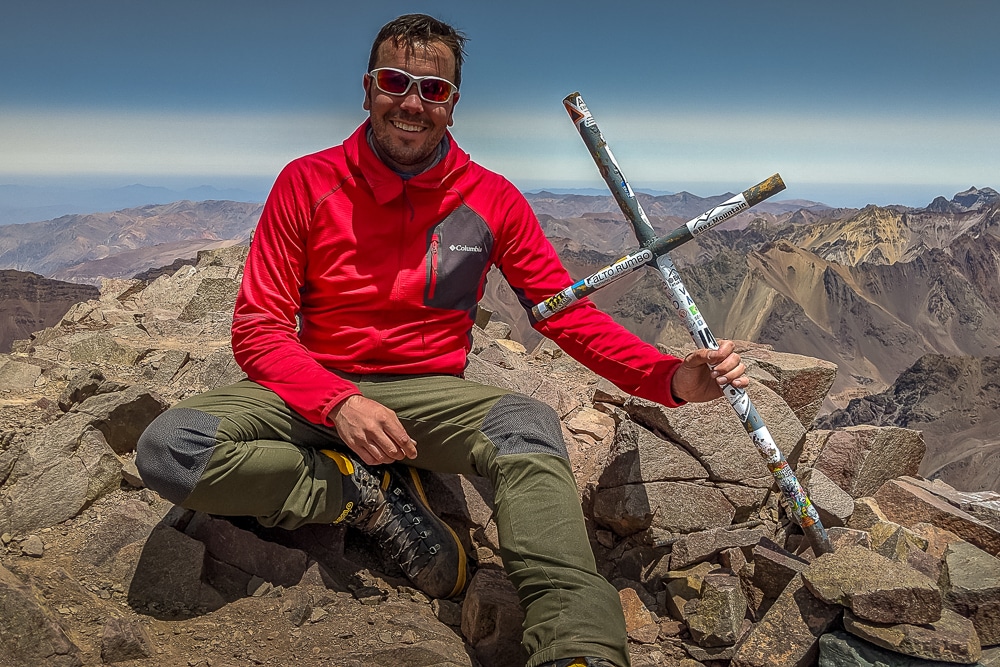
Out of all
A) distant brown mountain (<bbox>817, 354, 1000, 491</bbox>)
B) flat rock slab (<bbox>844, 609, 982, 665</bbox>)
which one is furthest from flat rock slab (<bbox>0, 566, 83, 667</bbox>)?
distant brown mountain (<bbox>817, 354, 1000, 491</bbox>)

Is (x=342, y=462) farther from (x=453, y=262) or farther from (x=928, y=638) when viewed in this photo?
(x=928, y=638)

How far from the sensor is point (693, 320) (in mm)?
5137

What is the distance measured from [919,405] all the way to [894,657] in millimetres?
151304

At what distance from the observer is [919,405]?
134 m

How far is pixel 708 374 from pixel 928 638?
1.92m

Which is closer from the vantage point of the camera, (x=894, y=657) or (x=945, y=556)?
(x=894, y=657)

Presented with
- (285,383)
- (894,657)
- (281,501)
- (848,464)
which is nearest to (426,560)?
(281,501)

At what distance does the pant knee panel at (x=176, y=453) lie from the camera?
4383mm

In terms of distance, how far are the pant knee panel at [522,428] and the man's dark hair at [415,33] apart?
8.21 ft

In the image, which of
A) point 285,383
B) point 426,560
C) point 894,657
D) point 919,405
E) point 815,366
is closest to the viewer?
point 894,657

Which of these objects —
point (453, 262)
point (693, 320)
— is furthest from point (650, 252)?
point (453, 262)

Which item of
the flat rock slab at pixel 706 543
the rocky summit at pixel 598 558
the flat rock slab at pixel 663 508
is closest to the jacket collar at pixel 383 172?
the rocky summit at pixel 598 558

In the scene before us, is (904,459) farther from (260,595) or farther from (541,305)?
(260,595)

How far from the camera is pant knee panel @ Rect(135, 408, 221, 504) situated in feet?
14.4
